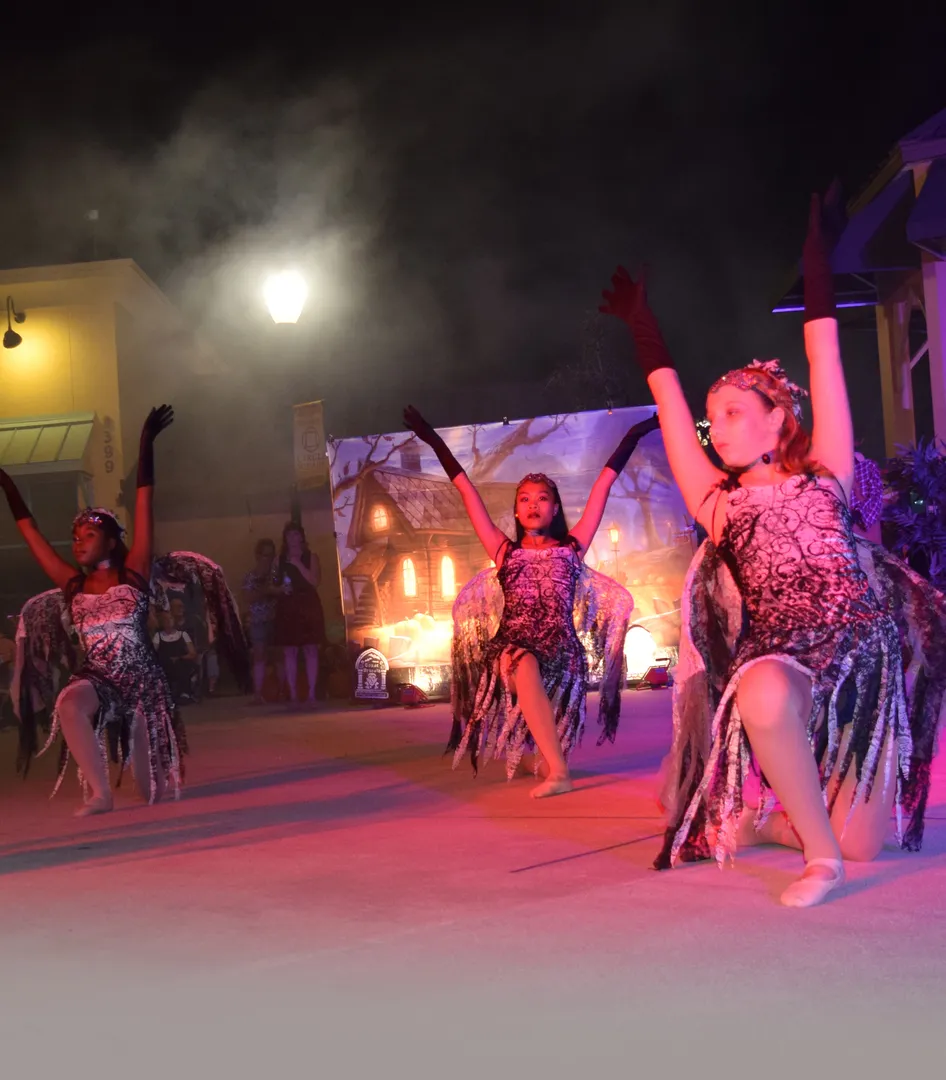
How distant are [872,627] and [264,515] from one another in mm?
13831

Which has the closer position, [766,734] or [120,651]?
[766,734]

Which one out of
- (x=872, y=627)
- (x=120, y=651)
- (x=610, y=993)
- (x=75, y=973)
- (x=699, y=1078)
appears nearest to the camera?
(x=699, y=1078)

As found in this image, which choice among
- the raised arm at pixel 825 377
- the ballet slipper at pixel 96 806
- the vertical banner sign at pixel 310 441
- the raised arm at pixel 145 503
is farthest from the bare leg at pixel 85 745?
the vertical banner sign at pixel 310 441

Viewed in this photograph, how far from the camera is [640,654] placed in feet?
38.2

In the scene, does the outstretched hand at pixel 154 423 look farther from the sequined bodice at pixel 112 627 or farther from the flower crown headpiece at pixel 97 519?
the sequined bodice at pixel 112 627

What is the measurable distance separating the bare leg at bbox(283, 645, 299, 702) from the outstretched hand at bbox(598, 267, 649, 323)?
341 inches

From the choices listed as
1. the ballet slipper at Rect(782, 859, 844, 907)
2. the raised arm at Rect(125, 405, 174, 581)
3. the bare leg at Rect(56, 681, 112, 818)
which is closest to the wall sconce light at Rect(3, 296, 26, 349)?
the raised arm at Rect(125, 405, 174, 581)

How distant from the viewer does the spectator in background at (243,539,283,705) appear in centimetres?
1209

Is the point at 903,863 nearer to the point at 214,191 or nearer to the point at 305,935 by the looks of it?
the point at 305,935

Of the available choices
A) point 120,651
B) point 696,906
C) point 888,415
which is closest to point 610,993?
point 696,906

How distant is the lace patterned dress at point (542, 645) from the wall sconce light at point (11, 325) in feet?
44.3

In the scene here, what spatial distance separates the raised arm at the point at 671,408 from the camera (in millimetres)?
3352

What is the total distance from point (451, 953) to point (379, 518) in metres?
8.80

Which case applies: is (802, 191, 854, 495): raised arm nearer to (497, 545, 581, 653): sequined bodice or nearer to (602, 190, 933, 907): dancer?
(602, 190, 933, 907): dancer
